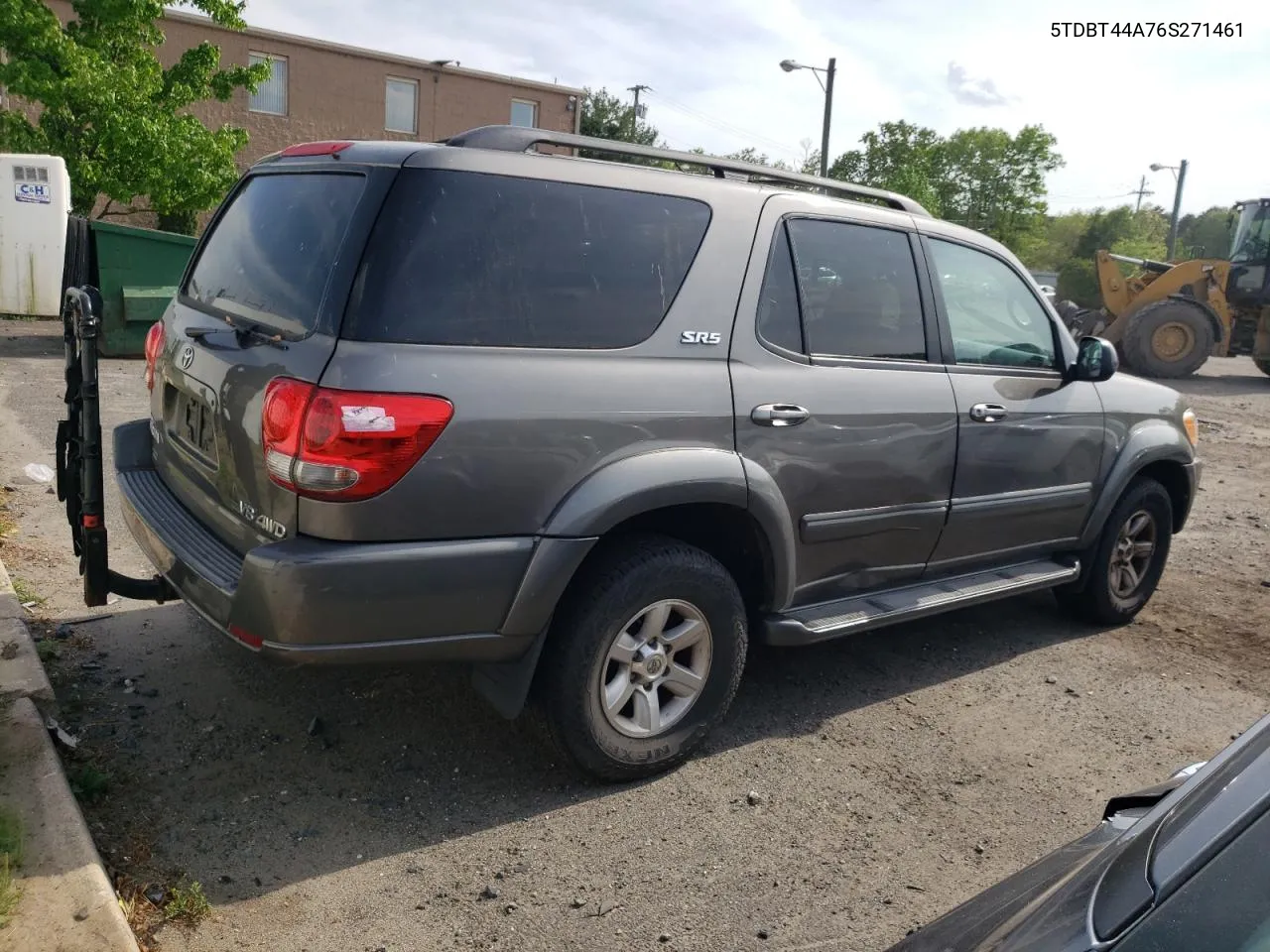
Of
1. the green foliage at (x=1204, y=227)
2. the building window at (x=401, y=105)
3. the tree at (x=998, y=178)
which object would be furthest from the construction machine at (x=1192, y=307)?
the green foliage at (x=1204, y=227)

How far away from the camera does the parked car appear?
4.06ft

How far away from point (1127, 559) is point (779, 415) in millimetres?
2711

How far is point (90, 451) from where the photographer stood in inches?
140

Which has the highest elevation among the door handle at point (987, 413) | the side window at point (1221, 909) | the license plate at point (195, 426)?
the door handle at point (987, 413)

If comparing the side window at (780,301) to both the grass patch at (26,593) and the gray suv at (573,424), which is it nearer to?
the gray suv at (573,424)

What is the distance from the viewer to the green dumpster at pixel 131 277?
36.9ft

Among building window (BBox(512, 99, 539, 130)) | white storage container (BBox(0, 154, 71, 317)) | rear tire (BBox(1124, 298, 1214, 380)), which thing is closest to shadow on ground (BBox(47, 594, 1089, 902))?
white storage container (BBox(0, 154, 71, 317))

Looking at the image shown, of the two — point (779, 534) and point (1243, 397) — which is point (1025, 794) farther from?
point (1243, 397)

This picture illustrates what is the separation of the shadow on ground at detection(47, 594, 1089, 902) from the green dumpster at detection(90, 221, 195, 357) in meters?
7.84

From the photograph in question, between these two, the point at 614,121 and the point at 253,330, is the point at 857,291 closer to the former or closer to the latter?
the point at 253,330

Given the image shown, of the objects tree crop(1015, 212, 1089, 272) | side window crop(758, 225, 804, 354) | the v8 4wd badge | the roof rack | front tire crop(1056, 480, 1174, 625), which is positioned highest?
tree crop(1015, 212, 1089, 272)

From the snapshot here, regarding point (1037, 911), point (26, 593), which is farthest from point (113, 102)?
point (1037, 911)

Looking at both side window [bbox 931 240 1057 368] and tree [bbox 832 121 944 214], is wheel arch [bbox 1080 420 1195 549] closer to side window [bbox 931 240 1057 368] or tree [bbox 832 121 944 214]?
side window [bbox 931 240 1057 368]

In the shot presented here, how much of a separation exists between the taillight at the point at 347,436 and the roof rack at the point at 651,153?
2.93 ft
